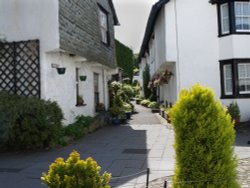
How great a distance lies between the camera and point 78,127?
41.8ft

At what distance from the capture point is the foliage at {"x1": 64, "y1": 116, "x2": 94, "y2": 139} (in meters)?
12.1

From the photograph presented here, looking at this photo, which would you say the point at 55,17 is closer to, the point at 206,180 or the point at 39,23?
the point at 39,23

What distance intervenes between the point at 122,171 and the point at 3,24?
7063 mm

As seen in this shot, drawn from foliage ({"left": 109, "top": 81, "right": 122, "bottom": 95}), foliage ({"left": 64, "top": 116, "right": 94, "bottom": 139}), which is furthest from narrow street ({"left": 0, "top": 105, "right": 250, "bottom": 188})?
foliage ({"left": 109, "top": 81, "right": 122, "bottom": 95})

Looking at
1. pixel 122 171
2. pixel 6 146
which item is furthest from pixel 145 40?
pixel 122 171

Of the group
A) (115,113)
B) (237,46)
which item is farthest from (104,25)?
(237,46)

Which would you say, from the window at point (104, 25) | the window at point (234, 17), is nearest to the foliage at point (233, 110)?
the window at point (234, 17)

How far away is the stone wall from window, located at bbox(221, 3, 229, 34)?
5739 mm

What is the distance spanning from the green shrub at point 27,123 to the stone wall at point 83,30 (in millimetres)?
2352

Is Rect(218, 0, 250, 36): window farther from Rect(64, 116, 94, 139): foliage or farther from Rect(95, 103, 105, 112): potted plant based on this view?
Rect(64, 116, 94, 139): foliage

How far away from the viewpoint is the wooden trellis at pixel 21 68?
37.1ft

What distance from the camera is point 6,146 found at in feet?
33.7

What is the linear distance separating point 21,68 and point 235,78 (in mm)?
9267

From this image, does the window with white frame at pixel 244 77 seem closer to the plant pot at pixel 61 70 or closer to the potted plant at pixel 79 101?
the potted plant at pixel 79 101
